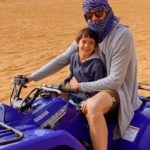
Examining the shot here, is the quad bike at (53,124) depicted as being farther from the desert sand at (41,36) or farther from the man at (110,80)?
the desert sand at (41,36)

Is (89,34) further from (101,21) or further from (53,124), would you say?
(53,124)

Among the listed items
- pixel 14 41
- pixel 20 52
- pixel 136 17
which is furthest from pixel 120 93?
pixel 136 17

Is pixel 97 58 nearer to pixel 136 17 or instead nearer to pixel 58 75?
pixel 58 75

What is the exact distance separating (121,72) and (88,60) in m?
0.32

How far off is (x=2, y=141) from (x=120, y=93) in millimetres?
1449

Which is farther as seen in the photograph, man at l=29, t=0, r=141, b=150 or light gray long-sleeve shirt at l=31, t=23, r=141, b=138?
light gray long-sleeve shirt at l=31, t=23, r=141, b=138

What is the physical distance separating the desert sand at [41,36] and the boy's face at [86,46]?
12.7 ft

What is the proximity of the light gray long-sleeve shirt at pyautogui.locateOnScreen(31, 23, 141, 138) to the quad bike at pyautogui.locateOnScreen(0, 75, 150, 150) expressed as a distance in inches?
4.7

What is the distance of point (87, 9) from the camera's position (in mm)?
4691

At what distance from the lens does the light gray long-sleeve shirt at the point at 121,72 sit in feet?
15.0

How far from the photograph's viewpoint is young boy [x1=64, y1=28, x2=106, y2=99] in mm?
4656

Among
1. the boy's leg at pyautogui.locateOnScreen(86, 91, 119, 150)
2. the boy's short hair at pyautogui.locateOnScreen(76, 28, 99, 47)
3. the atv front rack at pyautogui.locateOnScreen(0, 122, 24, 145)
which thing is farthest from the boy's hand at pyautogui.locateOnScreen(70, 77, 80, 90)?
the atv front rack at pyautogui.locateOnScreen(0, 122, 24, 145)

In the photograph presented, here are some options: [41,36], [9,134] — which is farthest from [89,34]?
[41,36]

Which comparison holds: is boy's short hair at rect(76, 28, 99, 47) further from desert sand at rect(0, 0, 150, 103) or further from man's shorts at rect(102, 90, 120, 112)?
desert sand at rect(0, 0, 150, 103)
